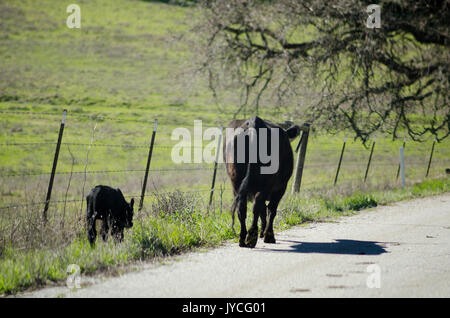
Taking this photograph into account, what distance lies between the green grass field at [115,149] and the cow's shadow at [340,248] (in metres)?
1.19

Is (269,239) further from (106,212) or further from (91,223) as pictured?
(91,223)

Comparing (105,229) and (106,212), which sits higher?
(106,212)

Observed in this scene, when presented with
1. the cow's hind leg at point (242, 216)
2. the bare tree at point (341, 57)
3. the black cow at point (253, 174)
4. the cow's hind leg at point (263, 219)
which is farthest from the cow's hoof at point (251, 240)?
the bare tree at point (341, 57)

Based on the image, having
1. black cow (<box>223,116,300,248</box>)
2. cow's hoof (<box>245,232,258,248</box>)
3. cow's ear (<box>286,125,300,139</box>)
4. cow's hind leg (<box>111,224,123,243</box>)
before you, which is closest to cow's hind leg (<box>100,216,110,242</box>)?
cow's hind leg (<box>111,224,123,243</box>)

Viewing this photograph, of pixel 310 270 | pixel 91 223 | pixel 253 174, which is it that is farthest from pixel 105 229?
pixel 310 270

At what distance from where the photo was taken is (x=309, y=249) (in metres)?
7.80

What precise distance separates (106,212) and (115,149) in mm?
22808

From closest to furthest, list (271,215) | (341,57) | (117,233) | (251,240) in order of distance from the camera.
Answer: (251,240) → (117,233) → (271,215) → (341,57)

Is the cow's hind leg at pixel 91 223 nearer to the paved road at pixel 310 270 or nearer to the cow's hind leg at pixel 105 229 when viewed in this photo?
the cow's hind leg at pixel 105 229

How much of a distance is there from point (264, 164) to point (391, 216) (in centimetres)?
442

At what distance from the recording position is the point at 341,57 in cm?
1694

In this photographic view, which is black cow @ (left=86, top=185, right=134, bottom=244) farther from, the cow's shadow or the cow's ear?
the cow's ear

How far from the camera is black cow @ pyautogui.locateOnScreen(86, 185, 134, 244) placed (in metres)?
7.62

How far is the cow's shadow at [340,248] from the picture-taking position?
7.61 meters
